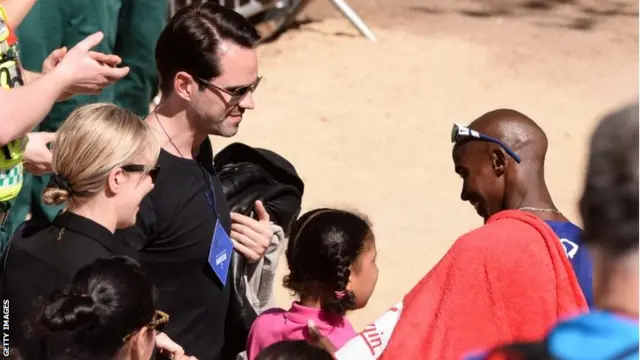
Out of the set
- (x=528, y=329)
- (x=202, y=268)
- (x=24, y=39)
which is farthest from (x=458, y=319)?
(x=24, y=39)

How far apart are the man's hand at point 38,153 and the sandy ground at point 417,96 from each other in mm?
2038

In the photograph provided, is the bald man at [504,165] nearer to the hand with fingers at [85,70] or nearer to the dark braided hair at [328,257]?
the dark braided hair at [328,257]

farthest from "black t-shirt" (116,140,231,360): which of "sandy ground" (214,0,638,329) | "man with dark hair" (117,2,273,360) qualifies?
"sandy ground" (214,0,638,329)

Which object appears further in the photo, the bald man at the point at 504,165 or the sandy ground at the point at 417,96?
the sandy ground at the point at 417,96

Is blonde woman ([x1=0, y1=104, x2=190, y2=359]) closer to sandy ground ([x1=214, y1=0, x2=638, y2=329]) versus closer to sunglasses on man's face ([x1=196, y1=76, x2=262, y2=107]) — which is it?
sunglasses on man's face ([x1=196, y1=76, x2=262, y2=107])

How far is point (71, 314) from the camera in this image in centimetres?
246

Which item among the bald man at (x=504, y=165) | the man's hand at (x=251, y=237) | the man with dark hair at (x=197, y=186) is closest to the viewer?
the bald man at (x=504, y=165)

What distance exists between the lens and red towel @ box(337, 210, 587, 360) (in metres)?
2.65

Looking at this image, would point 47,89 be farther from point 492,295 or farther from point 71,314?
point 492,295

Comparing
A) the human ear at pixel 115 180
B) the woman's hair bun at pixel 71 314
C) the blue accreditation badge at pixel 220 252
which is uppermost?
the human ear at pixel 115 180

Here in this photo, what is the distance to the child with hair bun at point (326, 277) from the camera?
10.4 feet

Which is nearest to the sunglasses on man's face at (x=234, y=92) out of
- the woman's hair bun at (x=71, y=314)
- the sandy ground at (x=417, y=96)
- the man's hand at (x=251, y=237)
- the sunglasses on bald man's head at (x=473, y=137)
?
the man's hand at (x=251, y=237)

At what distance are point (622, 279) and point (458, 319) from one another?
126 cm

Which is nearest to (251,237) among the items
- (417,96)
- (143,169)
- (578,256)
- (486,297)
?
(143,169)
